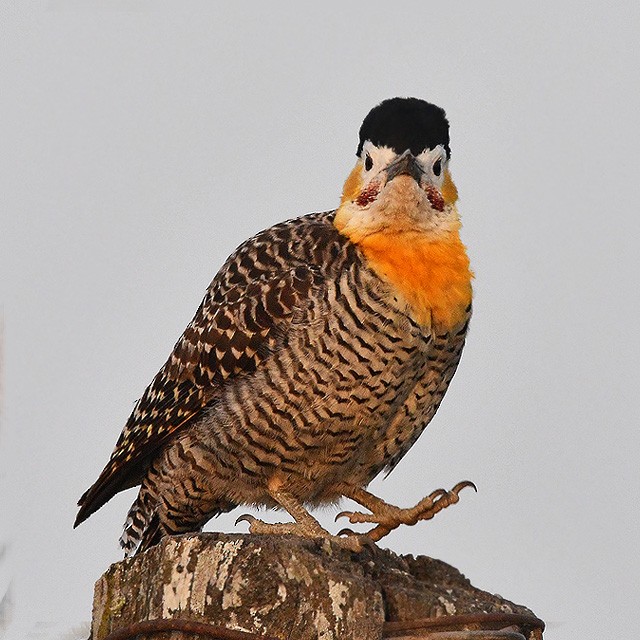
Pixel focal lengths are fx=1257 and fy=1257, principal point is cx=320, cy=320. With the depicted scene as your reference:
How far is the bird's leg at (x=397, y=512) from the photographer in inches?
235

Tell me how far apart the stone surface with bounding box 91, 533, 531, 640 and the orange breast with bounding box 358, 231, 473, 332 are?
8.69ft

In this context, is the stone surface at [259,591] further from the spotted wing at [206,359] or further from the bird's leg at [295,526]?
the spotted wing at [206,359]

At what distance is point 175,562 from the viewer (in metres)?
3.72

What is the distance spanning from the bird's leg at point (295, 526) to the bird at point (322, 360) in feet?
0.06

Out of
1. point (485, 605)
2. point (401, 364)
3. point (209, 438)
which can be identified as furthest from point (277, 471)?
point (485, 605)

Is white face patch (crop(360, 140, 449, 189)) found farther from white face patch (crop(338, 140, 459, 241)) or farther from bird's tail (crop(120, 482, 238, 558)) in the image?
bird's tail (crop(120, 482, 238, 558))

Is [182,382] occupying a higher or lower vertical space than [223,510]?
higher

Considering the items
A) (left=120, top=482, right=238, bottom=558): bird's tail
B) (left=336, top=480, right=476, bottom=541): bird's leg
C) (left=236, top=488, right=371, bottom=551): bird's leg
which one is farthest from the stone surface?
(left=120, top=482, right=238, bottom=558): bird's tail

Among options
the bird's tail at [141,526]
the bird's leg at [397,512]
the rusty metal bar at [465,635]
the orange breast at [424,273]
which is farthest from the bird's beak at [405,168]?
the rusty metal bar at [465,635]

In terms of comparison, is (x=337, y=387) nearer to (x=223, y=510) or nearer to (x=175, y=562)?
(x=223, y=510)

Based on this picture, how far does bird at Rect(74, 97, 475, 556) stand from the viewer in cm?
629

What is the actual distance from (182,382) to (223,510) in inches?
30.3

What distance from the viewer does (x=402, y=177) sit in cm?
656

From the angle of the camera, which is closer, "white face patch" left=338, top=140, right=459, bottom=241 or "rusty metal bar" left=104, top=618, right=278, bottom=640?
"rusty metal bar" left=104, top=618, right=278, bottom=640
